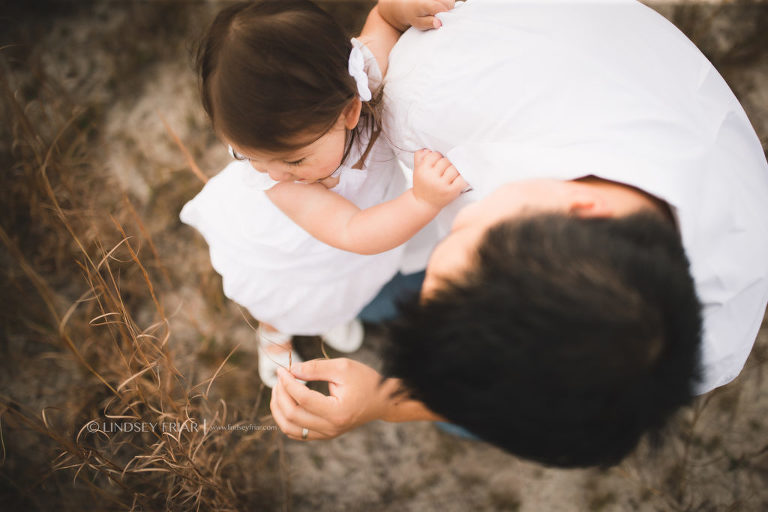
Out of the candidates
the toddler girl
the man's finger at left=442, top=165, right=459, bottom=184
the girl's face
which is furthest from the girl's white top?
the man's finger at left=442, top=165, right=459, bottom=184

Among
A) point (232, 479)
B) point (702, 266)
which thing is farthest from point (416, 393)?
point (232, 479)

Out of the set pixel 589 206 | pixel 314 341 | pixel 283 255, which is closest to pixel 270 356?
pixel 314 341

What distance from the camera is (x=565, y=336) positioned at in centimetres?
53

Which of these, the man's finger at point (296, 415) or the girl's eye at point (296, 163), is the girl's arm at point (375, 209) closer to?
the girl's eye at point (296, 163)

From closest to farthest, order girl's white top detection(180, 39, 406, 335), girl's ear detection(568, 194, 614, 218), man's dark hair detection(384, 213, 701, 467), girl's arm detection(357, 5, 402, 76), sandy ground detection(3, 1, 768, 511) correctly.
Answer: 1. man's dark hair detection(384, 213, 701, 467)
2. girl's ear detection(568, 194, 614, 218)
3. girl's arm detection(357, 5, 402, 76)
4. girl's white top detection(180, 39, 406, 335)
5. sandy ground detection(3, 1, 768, 511)

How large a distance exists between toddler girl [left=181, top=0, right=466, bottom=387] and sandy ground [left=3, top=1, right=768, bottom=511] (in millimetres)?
315

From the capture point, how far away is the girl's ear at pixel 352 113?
913 mm

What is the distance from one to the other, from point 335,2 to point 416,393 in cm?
156

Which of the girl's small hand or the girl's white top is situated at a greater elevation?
the girl's small hand

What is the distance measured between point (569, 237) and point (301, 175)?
56 centimetres

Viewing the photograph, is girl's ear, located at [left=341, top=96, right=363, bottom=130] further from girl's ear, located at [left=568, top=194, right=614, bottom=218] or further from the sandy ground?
the sandy ground

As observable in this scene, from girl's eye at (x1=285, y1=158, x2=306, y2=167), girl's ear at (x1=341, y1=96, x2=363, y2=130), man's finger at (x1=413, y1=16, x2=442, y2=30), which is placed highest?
man's finger at (x1=413, y1=16, x2=442, y2=30)

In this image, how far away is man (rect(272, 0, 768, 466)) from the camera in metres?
0.55

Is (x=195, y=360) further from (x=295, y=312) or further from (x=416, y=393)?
(x=416, y=393)
